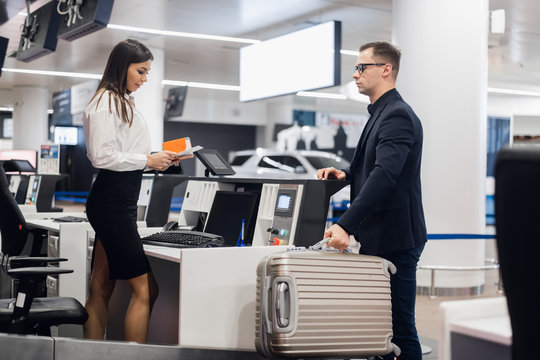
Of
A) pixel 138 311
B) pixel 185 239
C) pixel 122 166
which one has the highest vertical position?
pixel 122 166

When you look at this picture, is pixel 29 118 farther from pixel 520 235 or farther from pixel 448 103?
pixel 520 235

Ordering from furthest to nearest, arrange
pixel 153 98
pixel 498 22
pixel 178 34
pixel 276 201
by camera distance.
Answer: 1. pixel 153 98
2. pixel 178 34
3. pixel 498 22
4. pixel 276 201

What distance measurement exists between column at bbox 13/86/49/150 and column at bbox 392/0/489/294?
43.4ft

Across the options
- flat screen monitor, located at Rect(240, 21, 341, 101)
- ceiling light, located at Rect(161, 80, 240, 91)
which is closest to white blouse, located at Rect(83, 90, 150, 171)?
flat screen monitor, located at Rect(240, 21, 341, 101)

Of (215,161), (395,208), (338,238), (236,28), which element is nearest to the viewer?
(338,238)

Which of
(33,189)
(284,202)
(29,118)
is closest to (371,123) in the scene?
(284,202)

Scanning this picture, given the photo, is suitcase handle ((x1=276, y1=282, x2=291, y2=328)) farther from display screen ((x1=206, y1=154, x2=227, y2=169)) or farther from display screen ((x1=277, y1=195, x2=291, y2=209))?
display screen ((x1=206, y1=154, x2=227, y2=169))

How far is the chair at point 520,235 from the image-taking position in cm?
110

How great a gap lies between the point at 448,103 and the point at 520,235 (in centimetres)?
553

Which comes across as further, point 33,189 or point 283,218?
point 33,189

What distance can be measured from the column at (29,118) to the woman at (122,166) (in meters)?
15.5

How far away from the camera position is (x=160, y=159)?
2998 millimetres

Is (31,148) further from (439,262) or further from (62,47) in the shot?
(439,262)

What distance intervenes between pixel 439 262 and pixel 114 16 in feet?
18.9
